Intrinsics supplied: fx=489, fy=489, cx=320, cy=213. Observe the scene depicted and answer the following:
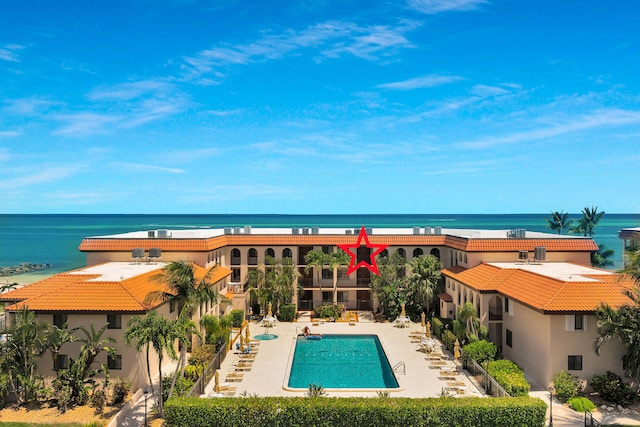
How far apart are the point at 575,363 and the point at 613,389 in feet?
7.00

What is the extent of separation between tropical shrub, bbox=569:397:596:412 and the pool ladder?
959 cm

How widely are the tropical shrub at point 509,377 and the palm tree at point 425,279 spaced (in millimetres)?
14324

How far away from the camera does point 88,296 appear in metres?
27.2

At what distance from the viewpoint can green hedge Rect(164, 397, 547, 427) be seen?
21000 millimetres

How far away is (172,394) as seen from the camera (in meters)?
23.9

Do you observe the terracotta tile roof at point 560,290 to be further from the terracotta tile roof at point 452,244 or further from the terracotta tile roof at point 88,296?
the terracotta tile roof at point 88,296

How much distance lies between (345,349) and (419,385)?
9.20 metres

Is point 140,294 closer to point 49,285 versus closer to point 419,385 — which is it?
point 49,285

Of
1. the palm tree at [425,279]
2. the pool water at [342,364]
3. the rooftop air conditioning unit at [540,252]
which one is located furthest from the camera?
the palm tree at [425,279]

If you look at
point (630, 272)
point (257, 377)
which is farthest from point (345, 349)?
Answer: point (630, 272)

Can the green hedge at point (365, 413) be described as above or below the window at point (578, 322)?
below

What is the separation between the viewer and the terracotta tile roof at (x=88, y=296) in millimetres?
26203

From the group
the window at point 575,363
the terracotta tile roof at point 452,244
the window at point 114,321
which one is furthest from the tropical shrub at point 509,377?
the window at point 114,321

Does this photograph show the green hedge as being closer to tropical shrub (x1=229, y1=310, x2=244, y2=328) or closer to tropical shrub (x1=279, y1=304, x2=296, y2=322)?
tropical shrub (x1=229, y1=310, x2=244, y2=328)
